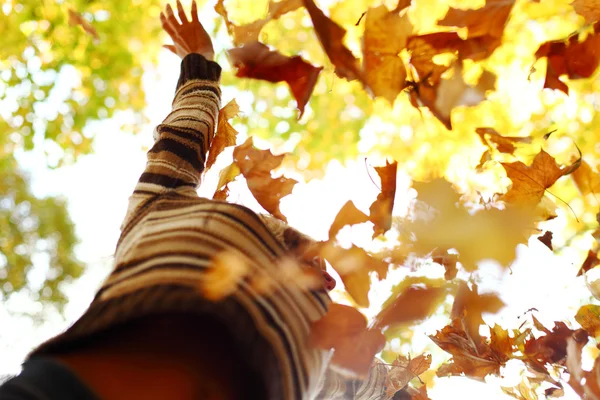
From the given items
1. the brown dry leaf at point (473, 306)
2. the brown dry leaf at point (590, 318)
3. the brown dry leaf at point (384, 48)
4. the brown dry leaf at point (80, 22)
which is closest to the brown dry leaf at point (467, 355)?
the brown dry leaf at point (473, 306)

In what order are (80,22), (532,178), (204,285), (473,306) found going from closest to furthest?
1. (204,285)
2. (532,178)
3. (473,306)
4. (80,22)

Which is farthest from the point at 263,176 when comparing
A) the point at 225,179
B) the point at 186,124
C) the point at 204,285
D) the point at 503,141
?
the point at 503,141

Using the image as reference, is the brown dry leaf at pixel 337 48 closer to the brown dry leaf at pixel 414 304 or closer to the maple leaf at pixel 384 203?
the maple leaf at pixel 384 203

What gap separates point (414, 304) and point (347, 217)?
528 mm

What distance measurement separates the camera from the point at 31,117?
273cm

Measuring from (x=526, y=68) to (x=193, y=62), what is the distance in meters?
1.65

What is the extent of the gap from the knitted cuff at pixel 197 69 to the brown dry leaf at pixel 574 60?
3.89 feet

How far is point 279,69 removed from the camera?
1423mm

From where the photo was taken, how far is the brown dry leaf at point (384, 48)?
1.29 metres

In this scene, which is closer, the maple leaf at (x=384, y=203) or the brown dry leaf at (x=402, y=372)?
the maple leaf at (x=384, y=203)

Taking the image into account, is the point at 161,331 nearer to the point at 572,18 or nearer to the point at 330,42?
the point at 330,42

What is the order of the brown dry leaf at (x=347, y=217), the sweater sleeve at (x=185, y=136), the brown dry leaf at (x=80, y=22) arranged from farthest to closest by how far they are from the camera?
1. the brown dry leaf at (x=80, y=22)
2. the brown dry leaf at (x=347, y=217)
3. the sweater sleeve at (x=185, y=136)

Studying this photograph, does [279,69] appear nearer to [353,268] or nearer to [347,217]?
[347,217]

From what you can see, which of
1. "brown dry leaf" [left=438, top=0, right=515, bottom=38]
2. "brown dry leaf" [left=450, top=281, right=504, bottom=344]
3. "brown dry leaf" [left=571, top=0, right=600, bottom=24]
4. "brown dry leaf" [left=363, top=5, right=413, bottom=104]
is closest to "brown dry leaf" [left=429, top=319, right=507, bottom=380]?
"brown dry leaf" [left=450, top=281, right=504, bottom=344]
